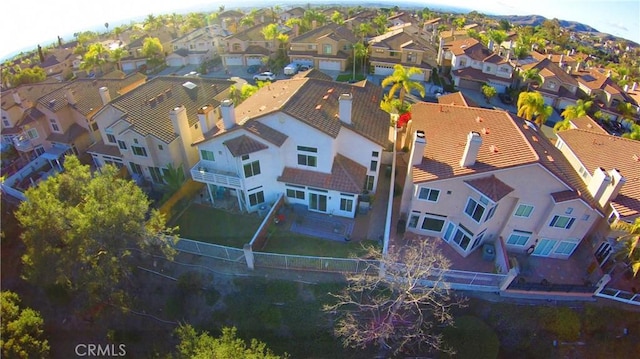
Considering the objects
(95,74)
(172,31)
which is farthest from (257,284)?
(172,31)

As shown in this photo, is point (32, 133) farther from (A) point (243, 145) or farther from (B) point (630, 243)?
(B) point (630, 243)

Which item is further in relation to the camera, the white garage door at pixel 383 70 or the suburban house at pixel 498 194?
the white garage door at pixel 383 70

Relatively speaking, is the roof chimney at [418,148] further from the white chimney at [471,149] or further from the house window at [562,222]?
the house window at [562,222]

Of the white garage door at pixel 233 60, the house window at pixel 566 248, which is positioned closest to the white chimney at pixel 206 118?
the house window at pixel 566 248

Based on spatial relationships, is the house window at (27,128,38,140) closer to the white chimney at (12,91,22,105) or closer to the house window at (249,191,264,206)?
the white chimney at (12,91,22,105)

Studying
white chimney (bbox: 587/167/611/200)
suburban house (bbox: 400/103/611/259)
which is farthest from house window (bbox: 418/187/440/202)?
white chimney (bbox: 587/167/611/200)

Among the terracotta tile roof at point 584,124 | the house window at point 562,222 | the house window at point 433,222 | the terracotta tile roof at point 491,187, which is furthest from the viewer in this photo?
the terracotta tile roof at point 584,124

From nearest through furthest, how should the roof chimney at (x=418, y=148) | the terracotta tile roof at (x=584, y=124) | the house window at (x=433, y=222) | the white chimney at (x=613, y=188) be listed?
1. the white chimney at (x=613, y=188)
2. the roof chimney at (x=418, y=148)
3. the house window at (x=433, y=222)
4. the terracotta tile roof at (x=584, y=124)
